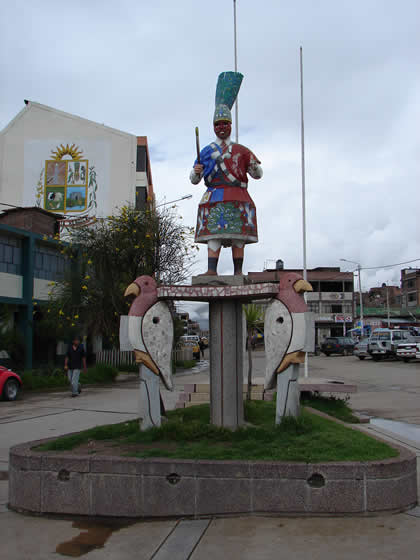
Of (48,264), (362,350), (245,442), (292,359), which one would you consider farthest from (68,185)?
(245,442)

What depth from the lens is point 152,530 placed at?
4.55 m

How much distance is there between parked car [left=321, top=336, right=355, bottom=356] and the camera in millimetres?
40062

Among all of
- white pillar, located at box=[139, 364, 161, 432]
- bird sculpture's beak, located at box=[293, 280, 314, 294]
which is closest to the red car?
white pillar, located at box=[139, 364, 161, 432]

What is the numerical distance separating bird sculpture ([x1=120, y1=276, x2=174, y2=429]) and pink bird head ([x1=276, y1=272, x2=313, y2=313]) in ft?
A: 4.71

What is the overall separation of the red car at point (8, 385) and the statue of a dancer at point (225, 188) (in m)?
9.43

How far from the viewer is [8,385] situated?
14344mm

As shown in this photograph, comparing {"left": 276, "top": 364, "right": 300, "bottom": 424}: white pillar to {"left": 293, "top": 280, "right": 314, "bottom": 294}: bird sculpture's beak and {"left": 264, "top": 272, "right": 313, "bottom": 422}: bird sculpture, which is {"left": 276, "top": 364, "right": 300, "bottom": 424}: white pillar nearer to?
{"left": 264, "top": 272, "right": 313, "bottom": 422}: bird sculpture

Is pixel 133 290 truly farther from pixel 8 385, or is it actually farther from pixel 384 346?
pixel 384 346

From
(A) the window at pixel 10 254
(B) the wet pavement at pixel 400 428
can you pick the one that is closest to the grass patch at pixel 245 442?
(B) the wet pavement at pixel 400 428

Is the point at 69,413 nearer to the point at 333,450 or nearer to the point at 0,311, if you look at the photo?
the point at 0,311

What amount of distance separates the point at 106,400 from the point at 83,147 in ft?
75.6

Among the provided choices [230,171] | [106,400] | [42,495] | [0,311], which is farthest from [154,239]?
[42,495]

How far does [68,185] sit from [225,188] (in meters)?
28.3

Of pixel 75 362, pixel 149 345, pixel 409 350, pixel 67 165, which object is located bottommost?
pixel 409 350
